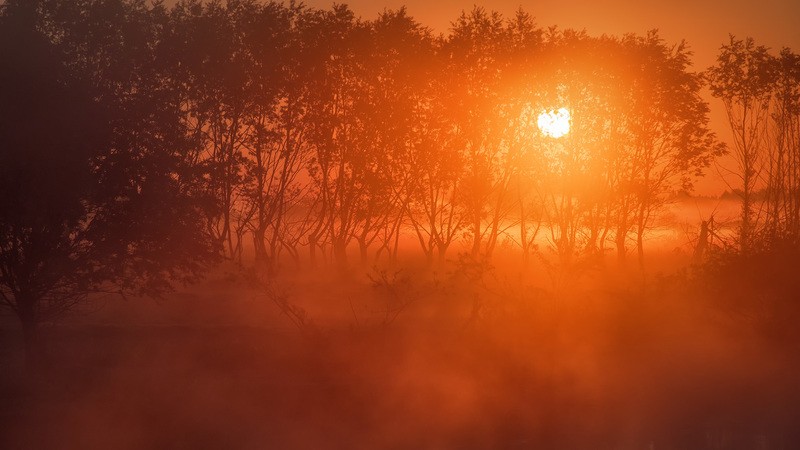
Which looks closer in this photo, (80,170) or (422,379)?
(80,170)

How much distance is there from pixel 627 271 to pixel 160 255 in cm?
2356

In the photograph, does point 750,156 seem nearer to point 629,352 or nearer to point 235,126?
point 629,352

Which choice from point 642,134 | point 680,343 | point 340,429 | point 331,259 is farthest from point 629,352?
point 331,259

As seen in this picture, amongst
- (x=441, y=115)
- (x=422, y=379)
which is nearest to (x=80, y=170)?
(x=422, y=379)

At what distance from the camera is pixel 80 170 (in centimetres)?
1886

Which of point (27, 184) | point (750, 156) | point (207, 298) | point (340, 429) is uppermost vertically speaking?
point (750, 156)

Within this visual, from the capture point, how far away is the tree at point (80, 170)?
18.6 m

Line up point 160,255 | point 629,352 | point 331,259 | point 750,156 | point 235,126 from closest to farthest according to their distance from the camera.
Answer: point 160,255, point 629,352, point 750,156, point 235,126, point 331,259

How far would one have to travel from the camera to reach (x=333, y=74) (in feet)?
128

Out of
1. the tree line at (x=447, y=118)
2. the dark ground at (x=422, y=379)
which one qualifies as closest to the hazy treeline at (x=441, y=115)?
the tree line at (x=447, y=118)

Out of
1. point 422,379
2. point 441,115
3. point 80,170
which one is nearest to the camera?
point 80,170

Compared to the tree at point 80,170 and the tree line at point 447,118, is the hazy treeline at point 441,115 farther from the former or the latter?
the tree at point 80,170

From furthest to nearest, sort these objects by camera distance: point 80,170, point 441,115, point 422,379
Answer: point 441,115 → point 422,379 → point 80,170

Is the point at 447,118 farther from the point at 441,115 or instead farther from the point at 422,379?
the point at 422,379
